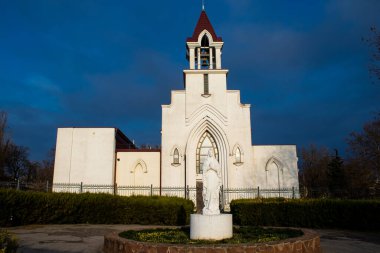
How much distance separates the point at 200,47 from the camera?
28969mm

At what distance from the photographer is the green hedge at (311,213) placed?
1620 cm

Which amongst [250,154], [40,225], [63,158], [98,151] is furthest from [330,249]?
[63,158]

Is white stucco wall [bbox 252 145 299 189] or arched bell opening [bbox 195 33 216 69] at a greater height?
arched bell opening [bbox 195 33 216 69]

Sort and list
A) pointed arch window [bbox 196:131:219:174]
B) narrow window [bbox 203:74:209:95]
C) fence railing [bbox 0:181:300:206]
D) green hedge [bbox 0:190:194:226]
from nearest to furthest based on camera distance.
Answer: green hedge [bbox 0:190:194:226] < fence railing [bbox 0:181:300:206] < pointed arch window [bbox 196:131:219:174] < narrow window [bbox 203:74:209:95]

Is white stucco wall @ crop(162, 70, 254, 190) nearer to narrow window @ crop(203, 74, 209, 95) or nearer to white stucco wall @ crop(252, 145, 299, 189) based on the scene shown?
narrow window @ crop(203, 74, 209, 95)

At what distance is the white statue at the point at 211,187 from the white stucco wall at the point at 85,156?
17501 mm

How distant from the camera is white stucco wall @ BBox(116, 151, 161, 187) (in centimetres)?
2711

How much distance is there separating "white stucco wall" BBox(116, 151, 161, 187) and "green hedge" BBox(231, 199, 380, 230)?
10513 mm

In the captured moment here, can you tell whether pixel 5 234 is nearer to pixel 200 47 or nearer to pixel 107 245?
pixel 107 245

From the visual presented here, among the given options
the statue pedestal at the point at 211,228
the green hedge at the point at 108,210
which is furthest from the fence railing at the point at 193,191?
the statue pedestal at the point at 211,228

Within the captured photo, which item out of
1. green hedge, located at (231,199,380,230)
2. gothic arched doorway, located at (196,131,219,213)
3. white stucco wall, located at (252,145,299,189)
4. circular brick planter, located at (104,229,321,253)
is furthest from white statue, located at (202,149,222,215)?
white stucco wall, located at (252,145,299,189)

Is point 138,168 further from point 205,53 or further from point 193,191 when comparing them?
point 205,53

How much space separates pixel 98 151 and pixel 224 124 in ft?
36.0

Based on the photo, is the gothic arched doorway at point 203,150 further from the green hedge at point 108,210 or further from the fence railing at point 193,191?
the green hedge at point 108,210
